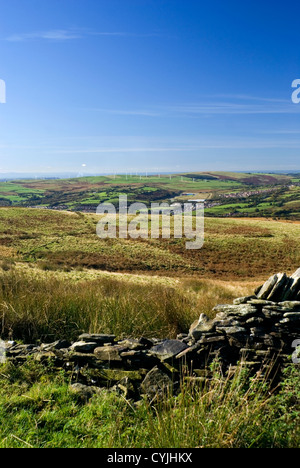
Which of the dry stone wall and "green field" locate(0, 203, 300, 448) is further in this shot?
the dry stone wall

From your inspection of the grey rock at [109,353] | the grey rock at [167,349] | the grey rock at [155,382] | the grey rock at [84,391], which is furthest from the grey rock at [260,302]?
the grey rock at [84,391]

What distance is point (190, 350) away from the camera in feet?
20.1

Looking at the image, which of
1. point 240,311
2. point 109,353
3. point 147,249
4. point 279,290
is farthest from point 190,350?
point 147,249

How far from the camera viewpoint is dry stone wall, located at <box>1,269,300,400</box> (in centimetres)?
585

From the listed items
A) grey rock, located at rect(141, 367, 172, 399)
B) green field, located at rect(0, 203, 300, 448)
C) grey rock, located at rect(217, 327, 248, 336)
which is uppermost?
grey rock, located at rect(217, 327, 248, 336)

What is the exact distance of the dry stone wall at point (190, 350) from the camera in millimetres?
5852

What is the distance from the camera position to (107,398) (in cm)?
503

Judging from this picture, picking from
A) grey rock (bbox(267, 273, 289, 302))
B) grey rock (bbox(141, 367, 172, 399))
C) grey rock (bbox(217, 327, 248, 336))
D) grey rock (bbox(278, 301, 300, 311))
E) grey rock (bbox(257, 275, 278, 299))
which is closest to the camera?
grey rock (bbox(141, 367, 172, 399))

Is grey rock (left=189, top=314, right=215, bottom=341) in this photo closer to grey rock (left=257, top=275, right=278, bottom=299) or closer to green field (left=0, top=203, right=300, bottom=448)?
green field (left=0, top=203, right=300, bottom=448)

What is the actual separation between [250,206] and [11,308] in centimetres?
13581

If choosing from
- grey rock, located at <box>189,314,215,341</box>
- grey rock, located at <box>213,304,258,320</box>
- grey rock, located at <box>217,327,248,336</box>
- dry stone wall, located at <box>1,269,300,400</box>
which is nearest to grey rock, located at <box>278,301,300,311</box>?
dry stone wall, located at <box>1,269,300,400</box>

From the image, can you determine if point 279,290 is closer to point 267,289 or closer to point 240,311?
point 267,289
